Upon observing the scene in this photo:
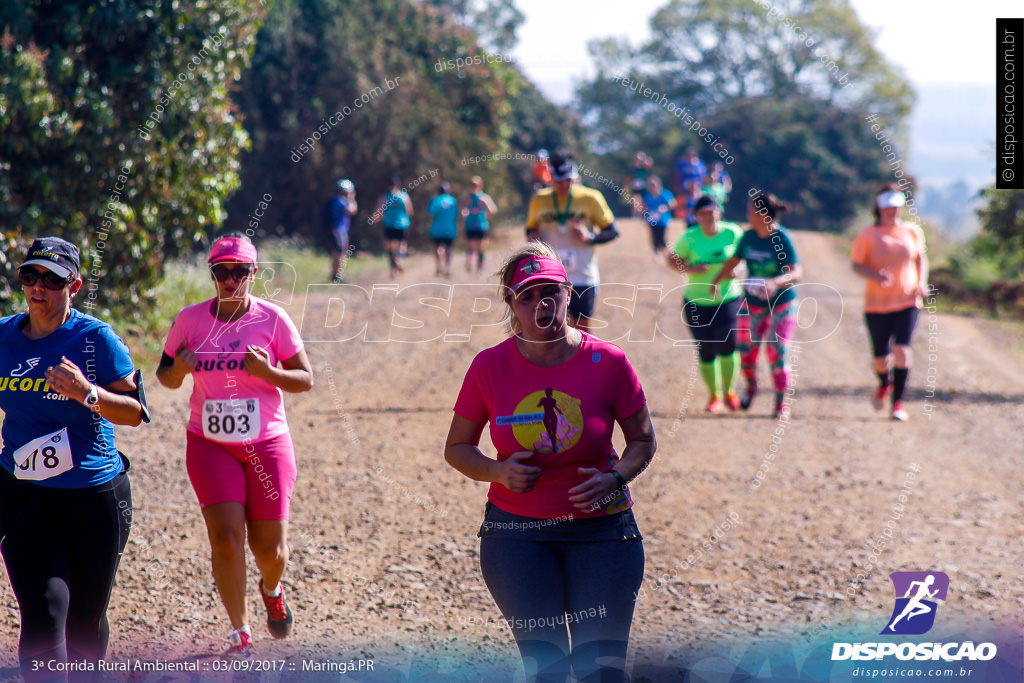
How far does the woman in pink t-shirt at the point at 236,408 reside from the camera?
14.3 feet

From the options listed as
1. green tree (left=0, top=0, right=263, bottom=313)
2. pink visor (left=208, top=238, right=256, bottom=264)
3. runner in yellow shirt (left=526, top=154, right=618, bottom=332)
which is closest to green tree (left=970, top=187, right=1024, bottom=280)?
runner in yellow shirt (left=526, top=154, right=618, bottom=332)

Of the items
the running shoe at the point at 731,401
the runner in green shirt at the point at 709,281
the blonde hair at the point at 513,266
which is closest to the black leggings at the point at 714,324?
the runner in green shirt at the point at 709,281

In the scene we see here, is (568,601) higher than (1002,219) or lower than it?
lower

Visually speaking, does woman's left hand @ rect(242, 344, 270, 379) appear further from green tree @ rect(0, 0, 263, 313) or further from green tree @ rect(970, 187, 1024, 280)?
green tree @ rect(970, 187, 1024, 280)

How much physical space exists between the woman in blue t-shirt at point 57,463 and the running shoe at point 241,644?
842 mm

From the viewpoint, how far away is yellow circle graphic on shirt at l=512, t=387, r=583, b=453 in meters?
3.30

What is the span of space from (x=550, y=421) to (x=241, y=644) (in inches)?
84.5

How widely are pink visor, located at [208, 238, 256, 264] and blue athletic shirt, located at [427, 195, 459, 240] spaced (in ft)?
42.6

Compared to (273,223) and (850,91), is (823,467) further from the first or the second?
(850,91)

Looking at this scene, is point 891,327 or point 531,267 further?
point 891,327

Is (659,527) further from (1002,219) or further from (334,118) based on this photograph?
(334,118)

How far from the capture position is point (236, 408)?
14.4 feet

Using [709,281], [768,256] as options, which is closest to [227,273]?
[709,281]

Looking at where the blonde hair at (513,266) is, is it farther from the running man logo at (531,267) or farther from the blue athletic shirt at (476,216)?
the blue athletic shirt at (476,216)
